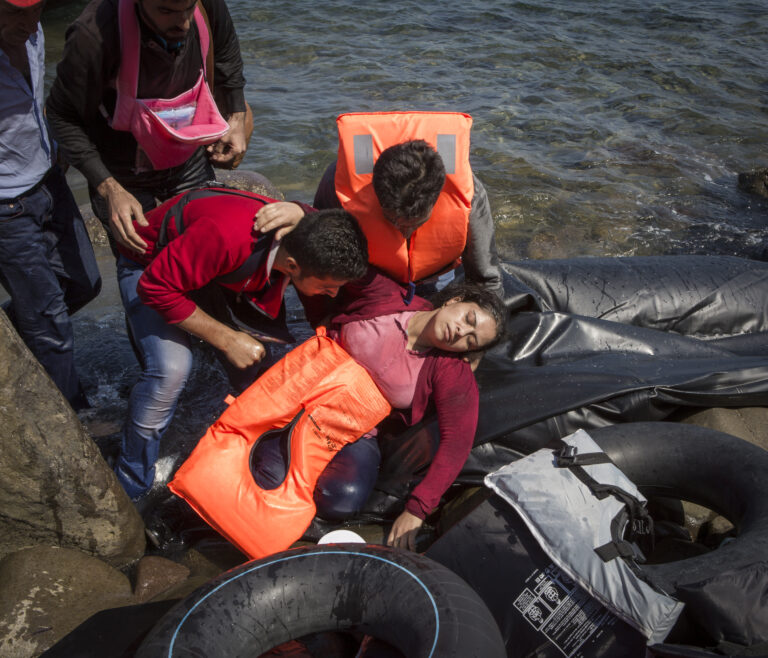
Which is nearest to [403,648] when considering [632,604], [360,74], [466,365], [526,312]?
[632,604]

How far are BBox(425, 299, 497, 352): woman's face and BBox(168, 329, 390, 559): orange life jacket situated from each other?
1.32 feet

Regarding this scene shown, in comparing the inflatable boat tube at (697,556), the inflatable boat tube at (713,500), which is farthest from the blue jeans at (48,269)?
the inflatable boat tube at (713,500)

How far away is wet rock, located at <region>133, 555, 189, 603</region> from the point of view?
3.03 m

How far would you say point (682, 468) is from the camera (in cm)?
315

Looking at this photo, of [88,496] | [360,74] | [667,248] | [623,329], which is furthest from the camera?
[360,74]

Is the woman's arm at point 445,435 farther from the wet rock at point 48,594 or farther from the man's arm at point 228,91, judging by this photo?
the man's arm at point 228,91

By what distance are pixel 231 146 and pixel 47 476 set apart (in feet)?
6.57

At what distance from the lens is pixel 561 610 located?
101 inches

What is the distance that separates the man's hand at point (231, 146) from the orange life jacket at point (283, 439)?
124 centimetres

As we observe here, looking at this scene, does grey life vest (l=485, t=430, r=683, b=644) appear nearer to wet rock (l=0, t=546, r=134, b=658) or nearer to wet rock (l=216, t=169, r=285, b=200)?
wet rock (l=0, t=546, r=134, b=658)

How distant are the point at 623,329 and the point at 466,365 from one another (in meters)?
1.20

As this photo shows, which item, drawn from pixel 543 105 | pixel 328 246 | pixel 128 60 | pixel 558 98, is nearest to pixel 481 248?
pixel 328 246

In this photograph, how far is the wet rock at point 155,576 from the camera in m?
3.03

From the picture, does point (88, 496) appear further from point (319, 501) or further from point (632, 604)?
point (632, 604)
